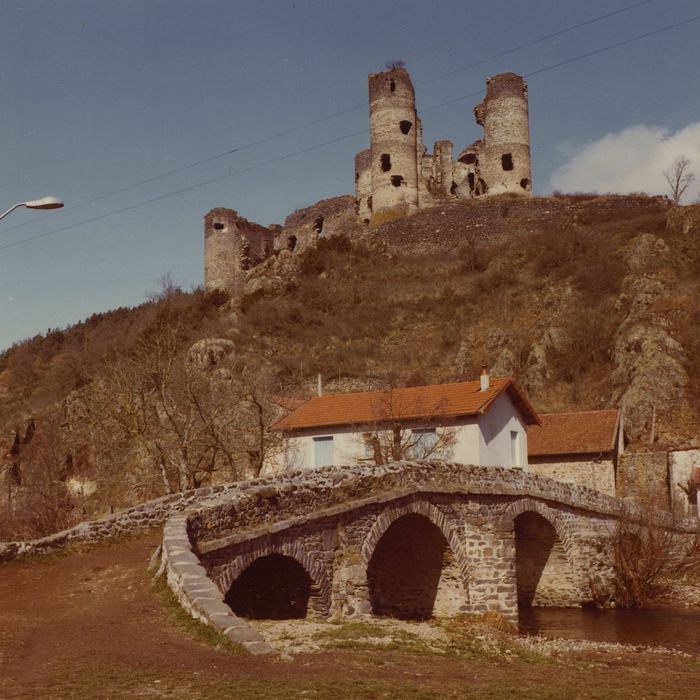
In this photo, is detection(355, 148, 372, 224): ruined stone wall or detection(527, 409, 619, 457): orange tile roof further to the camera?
detection(355, 148, 372, 224): ruined stone wall

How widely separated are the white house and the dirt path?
13481 mm

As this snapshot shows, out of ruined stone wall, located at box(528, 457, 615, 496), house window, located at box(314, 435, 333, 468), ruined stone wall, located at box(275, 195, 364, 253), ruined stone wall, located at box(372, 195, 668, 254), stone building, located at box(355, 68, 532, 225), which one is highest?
stone building, located at box(355, 68, 532, 225)

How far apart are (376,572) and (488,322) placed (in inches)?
1003

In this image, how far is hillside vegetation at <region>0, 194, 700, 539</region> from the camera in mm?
31672

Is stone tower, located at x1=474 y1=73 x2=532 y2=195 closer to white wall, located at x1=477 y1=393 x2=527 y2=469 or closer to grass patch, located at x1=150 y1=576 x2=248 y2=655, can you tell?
white wall, located at x1=477 y1=393 x2=527 y2=469

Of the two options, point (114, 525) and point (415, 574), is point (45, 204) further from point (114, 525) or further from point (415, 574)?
point (415, 574)

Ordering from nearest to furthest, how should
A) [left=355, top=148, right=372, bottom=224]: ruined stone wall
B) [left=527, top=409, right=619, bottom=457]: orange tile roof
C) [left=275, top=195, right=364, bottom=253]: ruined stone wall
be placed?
[left=527, top=409, right=619, bottom=457]: orange tile roof
[left=275, top=195, right=364, bottom=253]: ruined stone wall
[left=355, top=148, right=372, bottom=224]: ruined stone wall

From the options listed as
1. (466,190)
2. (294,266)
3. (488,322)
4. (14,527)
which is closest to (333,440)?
(14,527)

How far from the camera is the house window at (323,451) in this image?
30.0m

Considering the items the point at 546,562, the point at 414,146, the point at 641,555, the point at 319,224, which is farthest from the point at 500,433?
the point at 319,224

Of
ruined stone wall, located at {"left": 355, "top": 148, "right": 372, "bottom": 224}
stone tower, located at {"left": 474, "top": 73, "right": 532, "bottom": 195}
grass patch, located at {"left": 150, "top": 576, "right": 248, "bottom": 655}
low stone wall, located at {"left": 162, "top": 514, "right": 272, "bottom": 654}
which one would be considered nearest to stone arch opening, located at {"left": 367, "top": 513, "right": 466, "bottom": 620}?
low stone wall, located at {"left": 162, "top": 514, "right": 272, "bottom": 654}

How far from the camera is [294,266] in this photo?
57562mm

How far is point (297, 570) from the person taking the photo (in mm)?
17469

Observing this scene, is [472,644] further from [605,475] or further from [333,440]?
[605,475]
